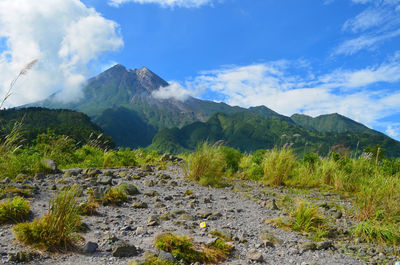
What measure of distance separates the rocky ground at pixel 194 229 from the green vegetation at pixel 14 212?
0.21 m

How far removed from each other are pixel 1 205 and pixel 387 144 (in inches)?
7433

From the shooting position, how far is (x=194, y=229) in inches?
182

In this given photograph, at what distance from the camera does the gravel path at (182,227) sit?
3510 mm

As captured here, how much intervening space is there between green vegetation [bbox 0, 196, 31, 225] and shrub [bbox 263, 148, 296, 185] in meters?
7.33

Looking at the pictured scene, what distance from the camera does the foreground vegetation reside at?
5.18 meters

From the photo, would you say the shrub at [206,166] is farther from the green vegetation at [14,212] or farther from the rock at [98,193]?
the green vegetation at [14,212]

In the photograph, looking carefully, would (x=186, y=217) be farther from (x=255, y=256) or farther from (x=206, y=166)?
(x=206, y=166)

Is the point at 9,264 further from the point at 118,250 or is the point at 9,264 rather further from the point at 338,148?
the point at 338,148

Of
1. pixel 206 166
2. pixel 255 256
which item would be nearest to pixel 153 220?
pixel 255 256

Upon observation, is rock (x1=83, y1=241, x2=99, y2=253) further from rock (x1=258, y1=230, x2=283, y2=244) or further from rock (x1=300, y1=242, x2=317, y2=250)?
rock (x1=300, y1=242, x2=317, y2=250)

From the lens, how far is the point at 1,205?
13.5 ft

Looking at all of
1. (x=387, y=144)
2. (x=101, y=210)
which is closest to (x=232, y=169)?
(x=101, y=210)

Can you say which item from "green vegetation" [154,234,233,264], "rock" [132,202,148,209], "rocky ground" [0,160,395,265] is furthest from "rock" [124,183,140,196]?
"green vegetation" [154,234,233,264]

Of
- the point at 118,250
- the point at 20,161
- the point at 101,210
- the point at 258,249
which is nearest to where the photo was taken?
the point at 118,250
